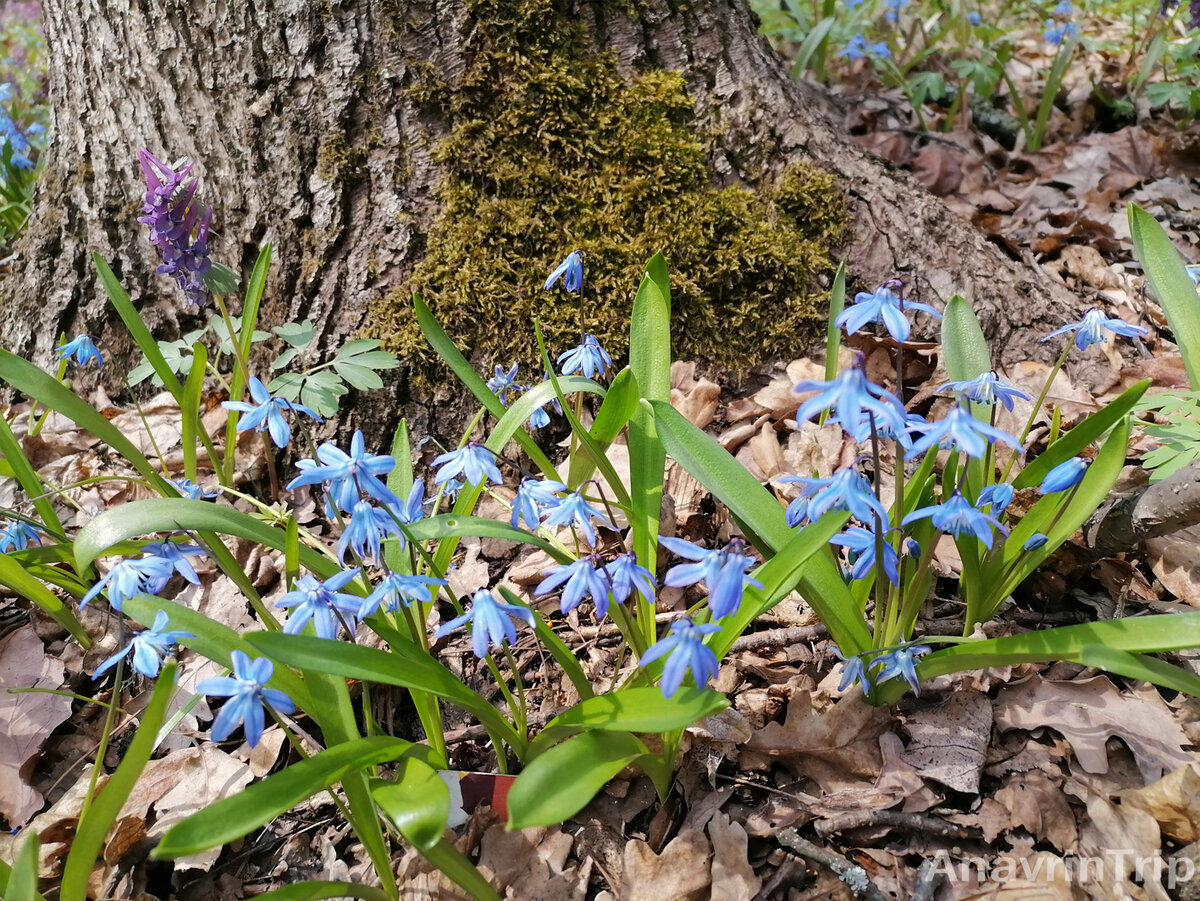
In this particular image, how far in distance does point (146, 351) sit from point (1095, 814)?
2.42 m

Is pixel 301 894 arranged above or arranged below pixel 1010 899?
above

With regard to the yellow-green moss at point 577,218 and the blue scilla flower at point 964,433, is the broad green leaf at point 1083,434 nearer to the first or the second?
the blue scilla flower at point 964,433

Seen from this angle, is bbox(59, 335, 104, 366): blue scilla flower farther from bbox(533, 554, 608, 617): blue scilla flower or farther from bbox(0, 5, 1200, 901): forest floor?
bbox(533, 554, 608, 617): blue scilla flower

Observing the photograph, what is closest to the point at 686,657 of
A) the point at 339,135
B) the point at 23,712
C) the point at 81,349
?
the point at 23,712

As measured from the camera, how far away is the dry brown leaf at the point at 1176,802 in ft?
4.62

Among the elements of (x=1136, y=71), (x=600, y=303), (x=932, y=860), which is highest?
(x=1136, y=71)

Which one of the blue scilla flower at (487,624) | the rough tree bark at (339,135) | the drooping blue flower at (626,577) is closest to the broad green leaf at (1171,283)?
the rough tree bark at (339,135)

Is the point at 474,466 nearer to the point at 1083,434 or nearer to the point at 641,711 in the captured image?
the point at 641,711

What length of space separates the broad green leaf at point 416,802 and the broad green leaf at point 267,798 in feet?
0.16

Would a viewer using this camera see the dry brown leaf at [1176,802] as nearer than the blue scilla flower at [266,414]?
Yes

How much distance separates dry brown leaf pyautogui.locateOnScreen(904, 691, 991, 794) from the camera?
1574 mm

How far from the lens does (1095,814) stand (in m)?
1.48

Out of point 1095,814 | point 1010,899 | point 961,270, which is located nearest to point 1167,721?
point 1095,814

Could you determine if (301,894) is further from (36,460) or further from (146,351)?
(36,460)
